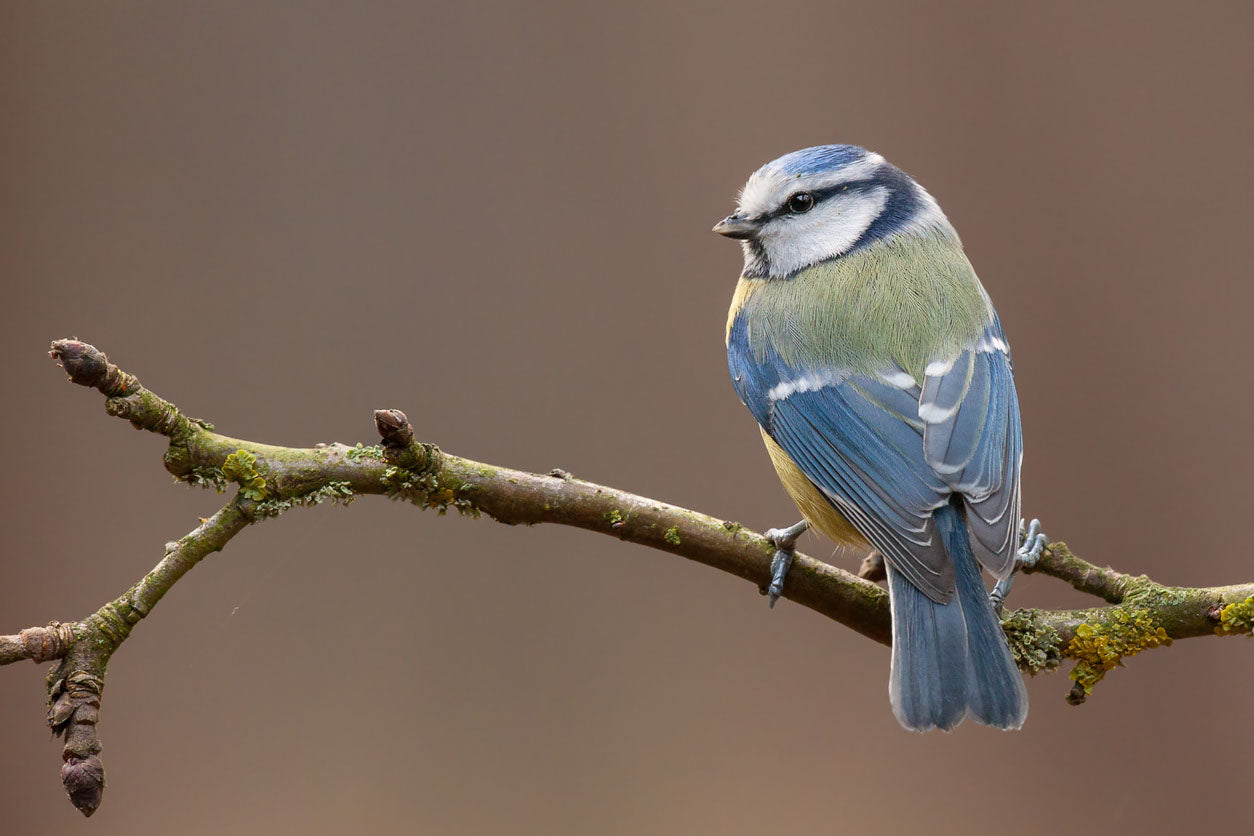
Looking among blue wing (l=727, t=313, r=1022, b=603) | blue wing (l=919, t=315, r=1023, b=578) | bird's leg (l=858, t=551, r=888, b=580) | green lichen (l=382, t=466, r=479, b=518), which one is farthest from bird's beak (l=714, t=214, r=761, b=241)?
green lichen (l=382, t=466, r=479, b=518)

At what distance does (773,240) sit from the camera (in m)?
1.25

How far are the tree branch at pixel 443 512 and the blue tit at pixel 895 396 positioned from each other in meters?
0.07

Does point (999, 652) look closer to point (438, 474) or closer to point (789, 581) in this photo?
point (789, 581)

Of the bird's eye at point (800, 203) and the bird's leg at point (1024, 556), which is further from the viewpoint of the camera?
the bird's eye at point (800, 203)

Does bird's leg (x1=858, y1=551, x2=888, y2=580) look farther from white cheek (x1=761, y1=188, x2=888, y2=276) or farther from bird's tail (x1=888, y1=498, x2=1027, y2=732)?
white cheek (x1=761, y1=188, x2=888, y2=276)

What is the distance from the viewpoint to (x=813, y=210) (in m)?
1.25

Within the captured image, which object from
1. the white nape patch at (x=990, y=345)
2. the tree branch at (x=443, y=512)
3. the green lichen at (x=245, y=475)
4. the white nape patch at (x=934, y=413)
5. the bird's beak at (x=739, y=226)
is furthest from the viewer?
the bird's beak at (x=739, y=226)

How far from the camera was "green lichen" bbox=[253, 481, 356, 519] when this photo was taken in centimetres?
81

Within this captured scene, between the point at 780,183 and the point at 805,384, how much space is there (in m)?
0.27

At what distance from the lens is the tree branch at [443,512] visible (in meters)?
0.70

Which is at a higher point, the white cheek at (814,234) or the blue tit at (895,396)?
the white cheek at (814,234)

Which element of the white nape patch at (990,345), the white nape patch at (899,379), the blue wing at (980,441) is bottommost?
the blue wing at (980,441)

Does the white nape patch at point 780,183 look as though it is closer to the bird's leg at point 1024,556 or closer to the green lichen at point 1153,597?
the bird's leg at point 1024,556

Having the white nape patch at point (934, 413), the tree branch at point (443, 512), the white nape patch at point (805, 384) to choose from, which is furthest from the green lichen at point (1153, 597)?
the white nape patch at point (805, 384)
